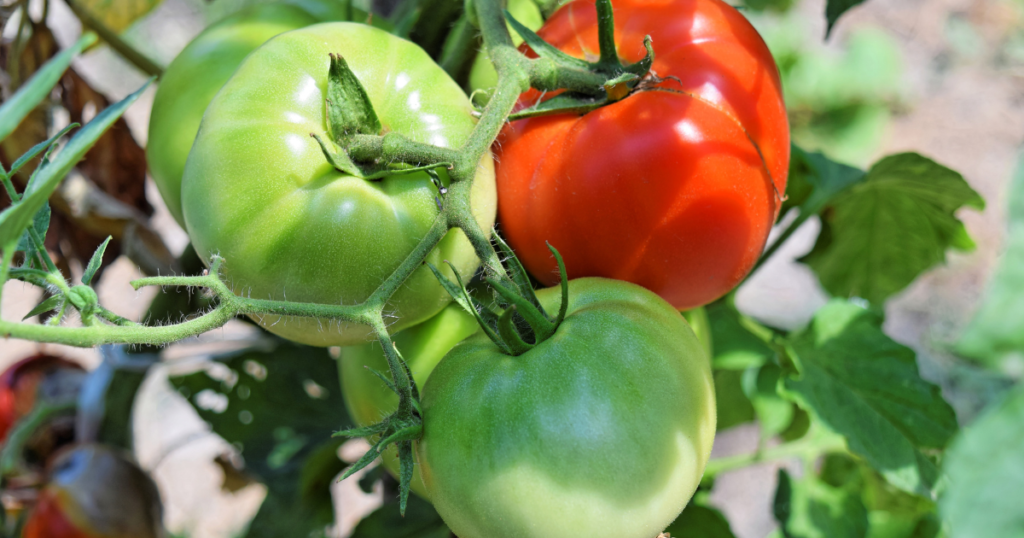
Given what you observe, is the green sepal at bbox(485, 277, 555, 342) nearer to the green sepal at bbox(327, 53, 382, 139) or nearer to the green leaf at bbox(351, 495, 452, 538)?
the green sepal at bbox(327, 53, 382, 139)

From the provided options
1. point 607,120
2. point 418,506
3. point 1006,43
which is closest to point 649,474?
point 607,120

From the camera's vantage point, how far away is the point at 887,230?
2.74 ft

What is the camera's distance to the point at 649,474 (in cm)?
36

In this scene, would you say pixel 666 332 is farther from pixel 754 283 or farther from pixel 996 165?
pixel 996 165

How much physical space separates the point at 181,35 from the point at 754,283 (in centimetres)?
209

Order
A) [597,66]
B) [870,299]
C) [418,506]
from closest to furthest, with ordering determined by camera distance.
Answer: [597,66] < [418,506] < [870,299]

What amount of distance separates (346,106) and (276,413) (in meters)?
0.57

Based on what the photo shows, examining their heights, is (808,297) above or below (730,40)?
below

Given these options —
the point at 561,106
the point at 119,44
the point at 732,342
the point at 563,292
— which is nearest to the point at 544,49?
the point at 561,106

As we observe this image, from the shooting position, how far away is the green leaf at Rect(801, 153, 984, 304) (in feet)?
2.39

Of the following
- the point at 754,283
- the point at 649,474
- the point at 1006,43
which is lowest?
the point at 754,283

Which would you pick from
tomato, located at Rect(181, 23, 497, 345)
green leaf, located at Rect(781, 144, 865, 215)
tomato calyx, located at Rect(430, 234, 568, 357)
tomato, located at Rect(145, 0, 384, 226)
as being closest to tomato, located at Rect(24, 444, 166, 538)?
tomato, located at Rect(145, 0, 384, 226)

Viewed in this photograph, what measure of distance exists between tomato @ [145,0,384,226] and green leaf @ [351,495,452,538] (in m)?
0.37

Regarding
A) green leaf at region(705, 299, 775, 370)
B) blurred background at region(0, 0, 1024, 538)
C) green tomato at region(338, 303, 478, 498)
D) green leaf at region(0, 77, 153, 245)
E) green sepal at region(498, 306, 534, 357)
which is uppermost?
green leaf at region(0, 77, 153, 245)
